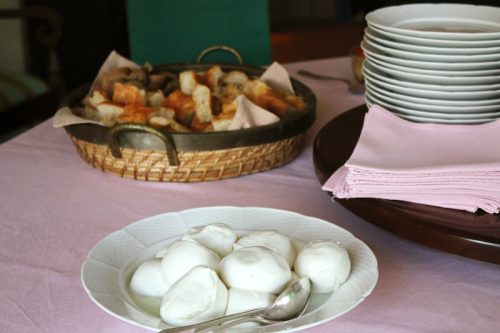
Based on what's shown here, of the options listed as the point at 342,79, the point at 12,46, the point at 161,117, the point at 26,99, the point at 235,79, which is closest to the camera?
the point at 161,117

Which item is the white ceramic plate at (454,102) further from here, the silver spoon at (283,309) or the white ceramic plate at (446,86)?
the silver spoon at (283,309)

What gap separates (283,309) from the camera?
22.1 inches

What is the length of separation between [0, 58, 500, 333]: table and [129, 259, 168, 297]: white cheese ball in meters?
0.06

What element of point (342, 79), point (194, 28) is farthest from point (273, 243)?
point (194, 28)

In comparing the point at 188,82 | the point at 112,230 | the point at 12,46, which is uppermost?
the point at 188,82

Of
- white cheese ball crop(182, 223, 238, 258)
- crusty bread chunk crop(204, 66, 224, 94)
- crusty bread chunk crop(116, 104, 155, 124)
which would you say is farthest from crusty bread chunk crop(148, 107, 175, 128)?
white cheese ball crop(182, 223, 238, 258)

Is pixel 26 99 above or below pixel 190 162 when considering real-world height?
below

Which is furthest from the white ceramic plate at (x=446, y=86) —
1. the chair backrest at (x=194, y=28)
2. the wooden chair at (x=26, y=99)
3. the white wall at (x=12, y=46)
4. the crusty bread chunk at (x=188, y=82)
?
the white wall at (x=12, y=46)

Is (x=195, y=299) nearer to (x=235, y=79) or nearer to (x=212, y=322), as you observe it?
(x=212, y=322)

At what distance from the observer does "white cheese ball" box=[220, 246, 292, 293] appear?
22.5 inches

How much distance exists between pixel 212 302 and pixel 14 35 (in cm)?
252

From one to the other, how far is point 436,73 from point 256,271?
459mm

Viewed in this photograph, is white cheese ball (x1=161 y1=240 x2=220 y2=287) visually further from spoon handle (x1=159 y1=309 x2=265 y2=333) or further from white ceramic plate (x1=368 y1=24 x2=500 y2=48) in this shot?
white ceramic plate (x1=368 y1=24 x2=500 y2=48)

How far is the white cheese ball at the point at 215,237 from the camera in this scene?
2.09ft
